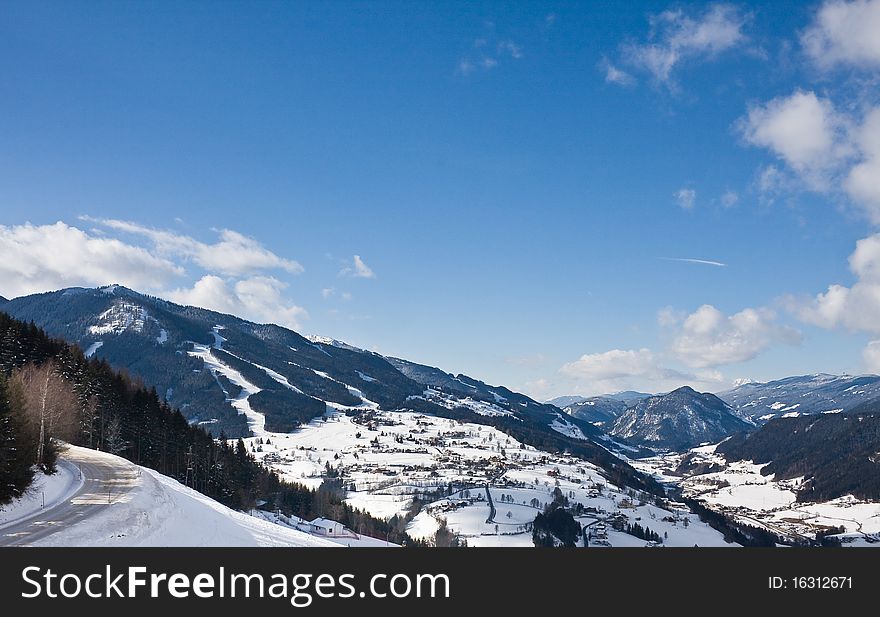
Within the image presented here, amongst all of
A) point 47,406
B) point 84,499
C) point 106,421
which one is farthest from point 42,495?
point 106,421

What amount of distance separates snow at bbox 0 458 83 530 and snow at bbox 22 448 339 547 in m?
4.05

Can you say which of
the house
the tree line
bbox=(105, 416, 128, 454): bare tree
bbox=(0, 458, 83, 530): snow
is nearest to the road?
bbox=(0, 458, 83, 530): snow

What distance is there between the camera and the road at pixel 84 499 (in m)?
30.8

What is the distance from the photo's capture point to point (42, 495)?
132 feet

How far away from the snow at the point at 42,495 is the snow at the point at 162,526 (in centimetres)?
405

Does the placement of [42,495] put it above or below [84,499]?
above

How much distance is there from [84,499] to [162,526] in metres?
10.1

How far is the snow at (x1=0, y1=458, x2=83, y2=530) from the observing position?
35125 millimetres

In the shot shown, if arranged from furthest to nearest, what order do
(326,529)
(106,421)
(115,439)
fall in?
(326,529), (106,421), (115,439)

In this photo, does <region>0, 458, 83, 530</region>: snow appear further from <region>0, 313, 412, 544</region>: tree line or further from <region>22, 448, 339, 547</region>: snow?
<region>22, 448, 339, 547</region>: snow

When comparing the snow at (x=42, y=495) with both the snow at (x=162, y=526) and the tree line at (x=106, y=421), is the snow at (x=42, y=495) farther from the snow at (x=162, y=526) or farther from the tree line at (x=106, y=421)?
the snow at (x=162, y=526)

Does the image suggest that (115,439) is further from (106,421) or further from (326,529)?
(326,529)
